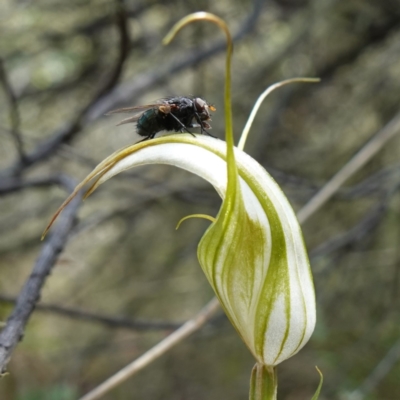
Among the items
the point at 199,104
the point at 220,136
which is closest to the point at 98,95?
the point at 199,104

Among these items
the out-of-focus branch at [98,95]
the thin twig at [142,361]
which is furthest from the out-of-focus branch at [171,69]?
the thin twig at [142,361]

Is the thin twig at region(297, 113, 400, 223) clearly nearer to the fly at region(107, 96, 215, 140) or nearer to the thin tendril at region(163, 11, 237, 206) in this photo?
the fly at region(107, 96, 215, 140)

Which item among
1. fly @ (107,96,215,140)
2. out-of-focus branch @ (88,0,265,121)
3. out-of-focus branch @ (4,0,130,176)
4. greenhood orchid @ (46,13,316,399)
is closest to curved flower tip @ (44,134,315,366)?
greenhood orchid @ (46,13,316,399)

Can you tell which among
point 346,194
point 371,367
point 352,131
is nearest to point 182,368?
point 371,367

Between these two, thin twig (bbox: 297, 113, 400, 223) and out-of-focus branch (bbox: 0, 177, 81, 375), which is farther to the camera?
thin twig (bbox: 297, 113, 400, 223)

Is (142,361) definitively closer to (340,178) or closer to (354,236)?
(340,178)

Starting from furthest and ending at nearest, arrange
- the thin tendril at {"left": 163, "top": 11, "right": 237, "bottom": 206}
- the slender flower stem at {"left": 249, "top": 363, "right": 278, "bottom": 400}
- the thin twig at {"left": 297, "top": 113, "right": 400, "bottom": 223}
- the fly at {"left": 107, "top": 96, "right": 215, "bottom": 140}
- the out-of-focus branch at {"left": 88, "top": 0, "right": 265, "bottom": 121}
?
the out-of-focus branch at {"left": 88, "top": 0, "right": 265, "bottom": 121}
the thin twig at {"left": 297, "top": 113, "right": 400, "bottom": 223}
the fly at {"left": 107, "top": 96, "right": 215, "bottom": 140}
the slender flower stem at {"left": 249, "top": 363, "right": 278, "bottom": 400}
the thin tendril at {"left": 163, "top": 11, "right": 237, "bottom": 206}

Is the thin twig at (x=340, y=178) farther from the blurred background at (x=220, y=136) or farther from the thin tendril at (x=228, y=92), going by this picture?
the thin tendril at (x=228, y=92)

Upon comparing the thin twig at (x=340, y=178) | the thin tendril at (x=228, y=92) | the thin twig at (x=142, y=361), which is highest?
the thin tendril at (x=228, y=92)
